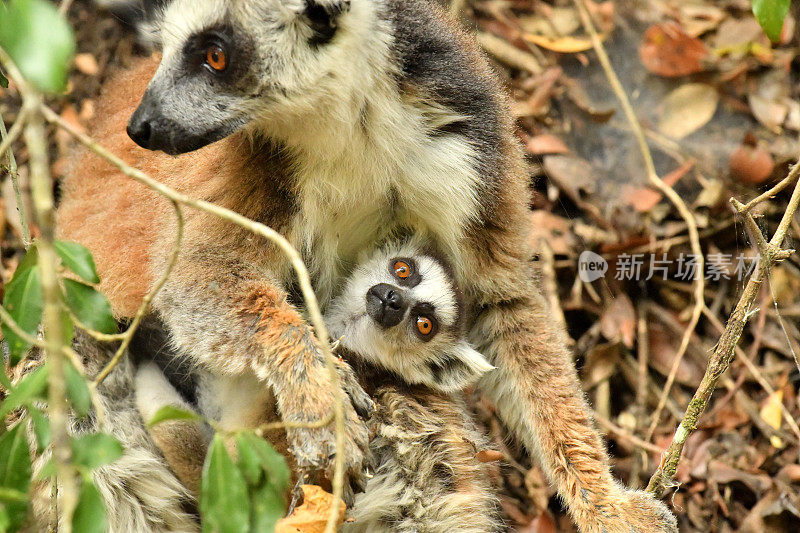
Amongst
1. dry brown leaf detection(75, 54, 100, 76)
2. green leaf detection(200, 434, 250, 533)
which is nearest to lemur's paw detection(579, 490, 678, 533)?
green leaf detection(200, 434, 250, 533)

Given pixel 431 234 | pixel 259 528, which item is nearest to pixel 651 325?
pixel 431 234

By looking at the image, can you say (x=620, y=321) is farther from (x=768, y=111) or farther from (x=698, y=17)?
(x=698, y=17)

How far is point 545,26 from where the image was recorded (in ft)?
23.8

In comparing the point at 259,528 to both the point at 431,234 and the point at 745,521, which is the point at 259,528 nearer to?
the point at 431,234

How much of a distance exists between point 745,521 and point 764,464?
462 millimetres

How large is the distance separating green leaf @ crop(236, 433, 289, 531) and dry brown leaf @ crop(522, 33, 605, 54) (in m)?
5.49

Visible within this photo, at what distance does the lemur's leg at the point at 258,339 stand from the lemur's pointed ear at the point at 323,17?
112cm

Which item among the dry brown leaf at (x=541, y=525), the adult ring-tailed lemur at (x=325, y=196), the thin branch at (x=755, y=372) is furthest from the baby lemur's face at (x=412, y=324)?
the thin branch at (x=755, y=372)

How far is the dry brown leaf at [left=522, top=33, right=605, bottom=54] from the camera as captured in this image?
6.93 meters

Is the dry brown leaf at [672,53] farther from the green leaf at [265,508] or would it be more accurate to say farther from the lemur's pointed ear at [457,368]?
the green leaf at [265,508]

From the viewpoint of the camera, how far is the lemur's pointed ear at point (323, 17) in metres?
3.36

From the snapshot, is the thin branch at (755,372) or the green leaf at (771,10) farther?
the thin branch at (755,372)

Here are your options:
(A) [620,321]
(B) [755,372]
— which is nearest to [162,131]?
(A) [620,321]

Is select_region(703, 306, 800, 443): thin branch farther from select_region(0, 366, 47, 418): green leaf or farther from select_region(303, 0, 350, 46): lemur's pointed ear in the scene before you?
select_region(0, 366, 47, 418): green leaf
